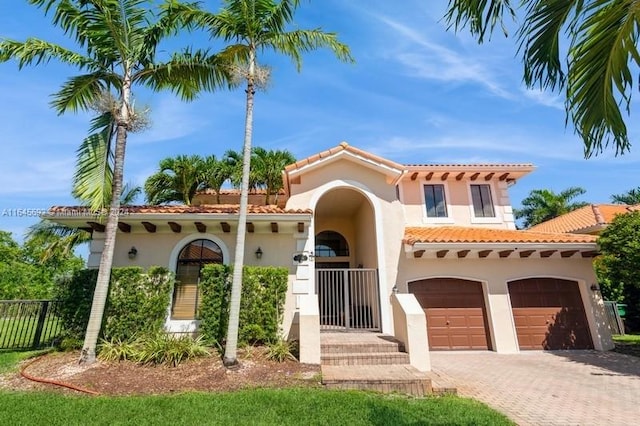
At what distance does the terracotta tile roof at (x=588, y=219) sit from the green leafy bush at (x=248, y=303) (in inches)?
743

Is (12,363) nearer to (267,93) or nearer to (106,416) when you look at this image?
(106,416)

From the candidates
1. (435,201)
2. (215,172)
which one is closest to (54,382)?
(215,172)

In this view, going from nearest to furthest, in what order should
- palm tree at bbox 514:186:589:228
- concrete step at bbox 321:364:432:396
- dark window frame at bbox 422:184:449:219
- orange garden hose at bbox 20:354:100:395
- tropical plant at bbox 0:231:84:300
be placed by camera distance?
orange garden hose at bbox 20:354:100:395 < concrete step at bbox 321:364:432:396 < dark window frame at bbox 422:184:449:219 < tropical plant at bbox 0:231:84:300 < palm tree at bbox 514:186:589:228

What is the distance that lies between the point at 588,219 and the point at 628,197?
21.0m

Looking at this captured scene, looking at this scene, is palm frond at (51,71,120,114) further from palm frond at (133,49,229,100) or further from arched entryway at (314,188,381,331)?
arched entryway at (314,188,381,331)

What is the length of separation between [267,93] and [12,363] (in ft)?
35.2

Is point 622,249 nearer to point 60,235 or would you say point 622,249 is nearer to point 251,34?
point 251,34

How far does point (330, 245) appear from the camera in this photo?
17562 mm

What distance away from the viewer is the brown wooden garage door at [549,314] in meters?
12.9

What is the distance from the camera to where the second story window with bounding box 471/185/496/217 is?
55.1 ft

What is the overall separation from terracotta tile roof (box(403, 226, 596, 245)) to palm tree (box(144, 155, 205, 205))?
13.9m

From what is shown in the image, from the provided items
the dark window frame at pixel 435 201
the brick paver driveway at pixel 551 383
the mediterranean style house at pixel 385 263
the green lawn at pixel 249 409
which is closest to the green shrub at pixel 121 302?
the mediterranean style house at pixel 385 263

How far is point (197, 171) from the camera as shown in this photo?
2044 cm

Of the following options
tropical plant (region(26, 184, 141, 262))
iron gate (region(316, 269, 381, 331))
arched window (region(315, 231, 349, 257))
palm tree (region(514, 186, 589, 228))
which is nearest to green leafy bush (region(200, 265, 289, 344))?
iron gate (region(316, 269, 381, 331))
